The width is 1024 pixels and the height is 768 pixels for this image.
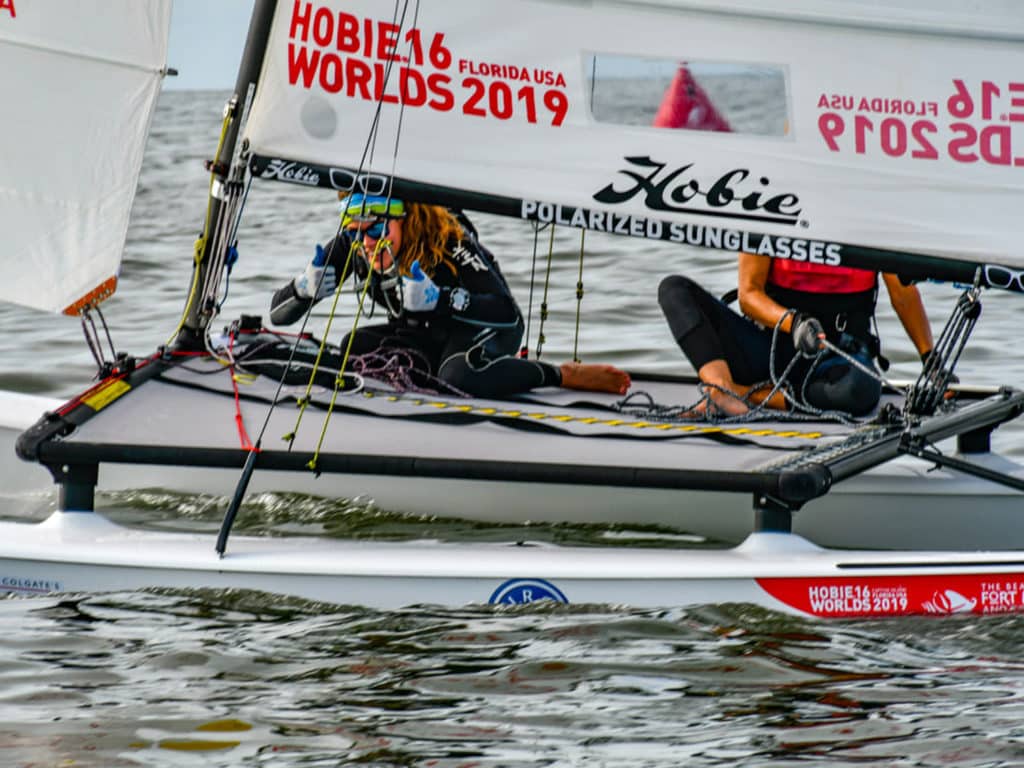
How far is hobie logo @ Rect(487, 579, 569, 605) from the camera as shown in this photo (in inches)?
158

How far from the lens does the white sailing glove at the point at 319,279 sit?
15.1 feet

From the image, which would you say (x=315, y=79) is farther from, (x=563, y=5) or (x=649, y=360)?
(x=649, y=360)

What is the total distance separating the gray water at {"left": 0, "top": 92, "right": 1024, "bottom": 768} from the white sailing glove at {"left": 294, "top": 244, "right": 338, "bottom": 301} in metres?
0.60

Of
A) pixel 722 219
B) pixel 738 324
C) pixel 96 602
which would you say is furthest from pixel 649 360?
pixel 96 602

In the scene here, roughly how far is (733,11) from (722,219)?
502 mm

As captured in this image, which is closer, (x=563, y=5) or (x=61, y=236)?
(x=563, y=5)

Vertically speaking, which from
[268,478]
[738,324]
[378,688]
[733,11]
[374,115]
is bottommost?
[378,688]

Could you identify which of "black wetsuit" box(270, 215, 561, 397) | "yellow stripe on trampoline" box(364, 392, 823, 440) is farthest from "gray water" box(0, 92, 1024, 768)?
"black wetsuit" box(270, 215, 561, 397)

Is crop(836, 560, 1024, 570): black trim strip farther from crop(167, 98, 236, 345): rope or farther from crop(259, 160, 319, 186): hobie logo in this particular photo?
crop(167, 98, 236, 345): rope

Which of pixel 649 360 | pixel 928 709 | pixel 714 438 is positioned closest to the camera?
pixel 928 709

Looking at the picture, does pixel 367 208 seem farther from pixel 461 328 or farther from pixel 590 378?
pixel 590 378

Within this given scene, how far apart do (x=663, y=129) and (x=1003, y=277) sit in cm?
90

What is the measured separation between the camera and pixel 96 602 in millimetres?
4168

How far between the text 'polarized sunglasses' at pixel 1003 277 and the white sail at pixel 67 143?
214 cm
